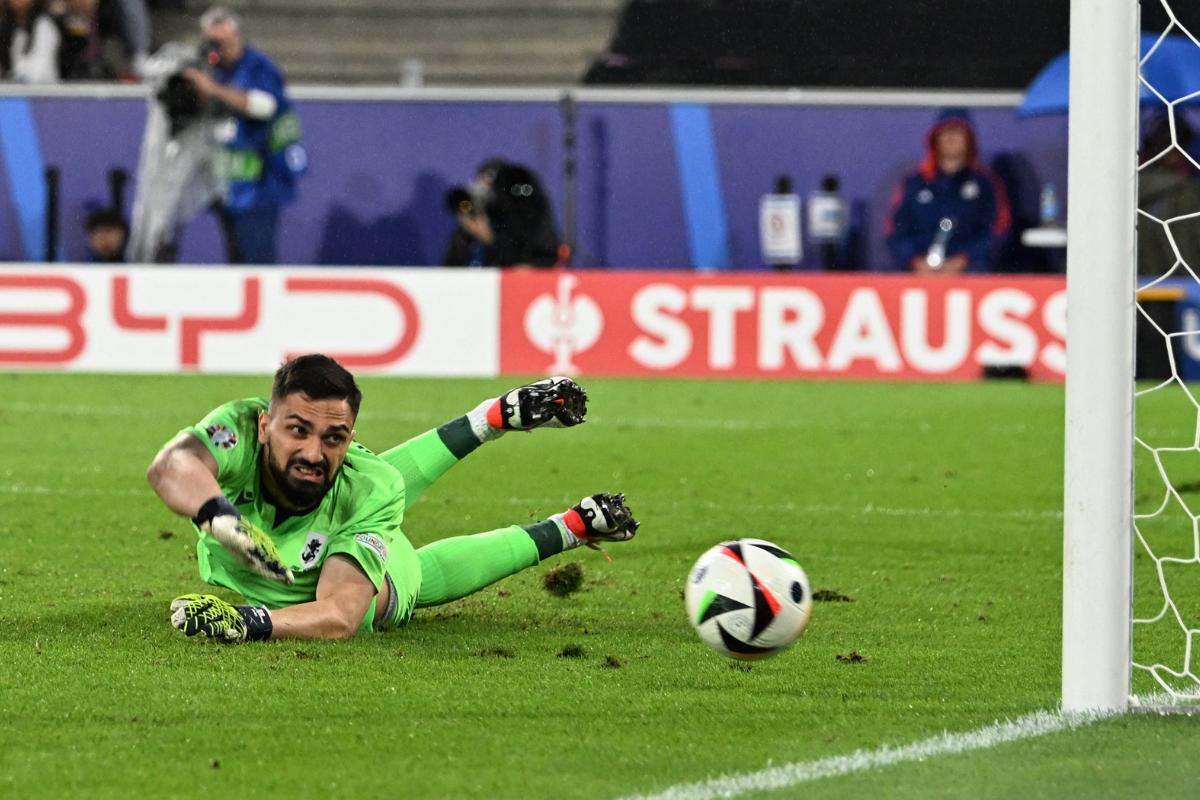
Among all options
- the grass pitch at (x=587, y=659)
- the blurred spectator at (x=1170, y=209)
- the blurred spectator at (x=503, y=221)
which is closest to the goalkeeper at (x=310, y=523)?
the grass pitch at (x=587, y=659)

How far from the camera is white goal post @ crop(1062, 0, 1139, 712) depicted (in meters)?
4.34

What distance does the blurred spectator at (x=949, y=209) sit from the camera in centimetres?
1634

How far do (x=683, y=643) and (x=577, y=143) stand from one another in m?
11.9

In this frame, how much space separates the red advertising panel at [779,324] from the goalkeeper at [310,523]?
865 centimetres

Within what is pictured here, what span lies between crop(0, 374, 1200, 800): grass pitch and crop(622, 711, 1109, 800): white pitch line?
0.17 ft

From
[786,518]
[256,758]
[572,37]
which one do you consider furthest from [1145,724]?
[572,37]

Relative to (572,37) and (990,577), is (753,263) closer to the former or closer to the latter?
(572,37)

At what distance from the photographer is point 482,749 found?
165 inches

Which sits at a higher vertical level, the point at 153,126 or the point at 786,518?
the point at 153,126

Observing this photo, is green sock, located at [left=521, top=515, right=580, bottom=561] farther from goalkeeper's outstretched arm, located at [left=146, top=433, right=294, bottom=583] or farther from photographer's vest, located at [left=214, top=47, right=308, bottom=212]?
photographer's vest, located at [left=214, top=47, right=308, bottom=212]

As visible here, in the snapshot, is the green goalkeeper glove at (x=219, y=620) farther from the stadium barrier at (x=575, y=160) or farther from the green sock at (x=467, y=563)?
the stadium barrier at (x=575, y=160)

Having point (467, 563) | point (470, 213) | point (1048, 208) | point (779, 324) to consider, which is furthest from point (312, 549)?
point (1048, 208)

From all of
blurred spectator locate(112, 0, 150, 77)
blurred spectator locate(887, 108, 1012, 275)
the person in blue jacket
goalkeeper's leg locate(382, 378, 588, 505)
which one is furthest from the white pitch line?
blurred spectator locate(112, 0, 150, 77)

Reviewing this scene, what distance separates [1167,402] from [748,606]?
9.14 metres
